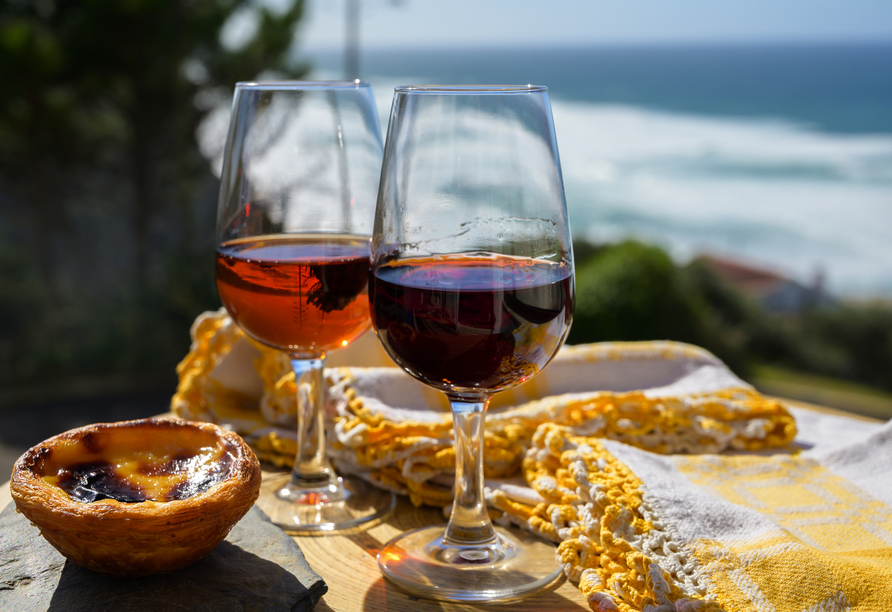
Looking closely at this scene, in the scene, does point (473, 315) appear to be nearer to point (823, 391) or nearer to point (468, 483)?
point (468, 483)

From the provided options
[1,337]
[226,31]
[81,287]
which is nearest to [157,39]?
[226,31]

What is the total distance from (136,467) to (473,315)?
0.42m

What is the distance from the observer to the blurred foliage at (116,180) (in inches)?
177

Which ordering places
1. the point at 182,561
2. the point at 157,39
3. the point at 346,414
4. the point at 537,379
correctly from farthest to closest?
the point at 157,39 → the point at 537,379 → the point at 346,414 → the point at 182,561

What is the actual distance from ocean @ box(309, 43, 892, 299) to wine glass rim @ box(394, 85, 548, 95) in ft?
23.6

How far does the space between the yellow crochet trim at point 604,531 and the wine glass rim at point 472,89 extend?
45 centimetres

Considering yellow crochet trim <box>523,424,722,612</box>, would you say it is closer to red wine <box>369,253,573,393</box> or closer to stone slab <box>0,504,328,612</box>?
red wine <box>369,253,573,393</box>

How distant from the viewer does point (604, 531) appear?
0.90 m

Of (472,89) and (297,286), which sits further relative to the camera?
(297,286)

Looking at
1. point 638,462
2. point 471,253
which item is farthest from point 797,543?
point 471,253

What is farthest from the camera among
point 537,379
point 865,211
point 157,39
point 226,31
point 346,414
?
point 865,211

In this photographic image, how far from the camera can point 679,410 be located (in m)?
1.23

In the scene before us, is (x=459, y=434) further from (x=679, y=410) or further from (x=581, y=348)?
(x=581, y=348)

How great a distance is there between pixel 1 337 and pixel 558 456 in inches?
178
